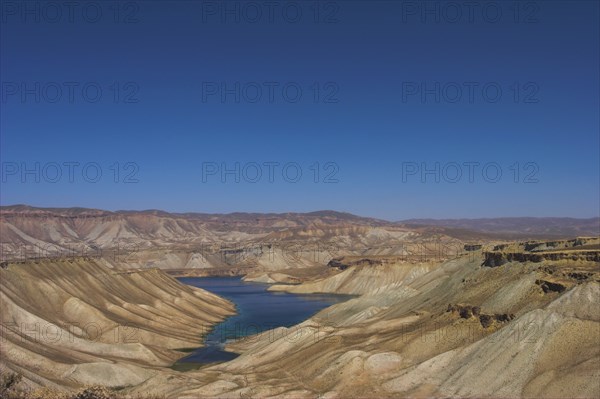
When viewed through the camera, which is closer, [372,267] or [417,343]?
[417,343]

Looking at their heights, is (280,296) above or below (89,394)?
below

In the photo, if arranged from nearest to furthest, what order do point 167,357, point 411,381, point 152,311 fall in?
1. point 411,381
2. point 167,357
3. point 152,311

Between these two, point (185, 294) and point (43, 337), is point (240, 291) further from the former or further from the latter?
point (43, 337)

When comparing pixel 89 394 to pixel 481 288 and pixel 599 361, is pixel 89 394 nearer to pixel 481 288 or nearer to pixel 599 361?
pixel 599 361

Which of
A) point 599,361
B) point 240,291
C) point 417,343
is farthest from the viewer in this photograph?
point 240,291

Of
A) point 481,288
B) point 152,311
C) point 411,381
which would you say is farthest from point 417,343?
point 152,311

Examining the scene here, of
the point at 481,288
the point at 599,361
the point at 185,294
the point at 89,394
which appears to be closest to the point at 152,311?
the point at 185,294
